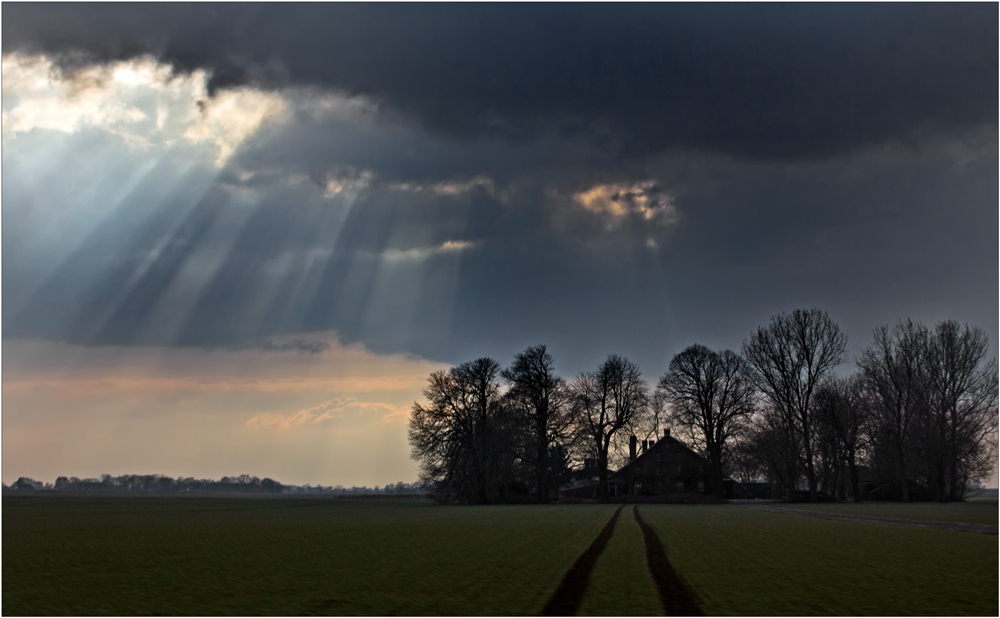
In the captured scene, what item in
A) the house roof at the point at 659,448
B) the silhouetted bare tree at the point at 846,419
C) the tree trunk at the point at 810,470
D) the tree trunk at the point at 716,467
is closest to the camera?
the tree trunk at the point at 810,470

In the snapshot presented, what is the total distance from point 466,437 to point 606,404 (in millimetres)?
15464

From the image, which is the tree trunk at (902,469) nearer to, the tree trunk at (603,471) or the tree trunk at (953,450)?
the tree trunk at (953,450)

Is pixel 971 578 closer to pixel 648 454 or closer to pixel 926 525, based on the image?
pixel 926 525

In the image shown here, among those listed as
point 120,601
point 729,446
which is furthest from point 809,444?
point 120,601

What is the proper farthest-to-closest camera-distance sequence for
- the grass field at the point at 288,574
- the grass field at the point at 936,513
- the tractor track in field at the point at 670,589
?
the grass field at the point at 936,513 → the grass field at the point at 288,574 → the tractor track in field at the point at 670,589

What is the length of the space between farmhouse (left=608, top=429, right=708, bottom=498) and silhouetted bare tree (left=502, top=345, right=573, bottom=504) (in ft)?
26.9

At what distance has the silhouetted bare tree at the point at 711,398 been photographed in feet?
205

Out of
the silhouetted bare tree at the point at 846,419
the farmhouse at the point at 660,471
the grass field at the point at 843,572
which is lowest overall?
the farmhouse at the point at 660,471

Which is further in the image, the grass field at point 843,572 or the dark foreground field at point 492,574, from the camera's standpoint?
the dark foreground field at point 492,574

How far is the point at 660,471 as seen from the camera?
74125 millimetres

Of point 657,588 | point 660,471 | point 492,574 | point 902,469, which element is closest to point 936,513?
point 902,469

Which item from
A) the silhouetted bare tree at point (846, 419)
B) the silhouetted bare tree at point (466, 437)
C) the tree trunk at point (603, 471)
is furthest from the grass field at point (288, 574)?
the silhouetted bare tree at point (846, 419)

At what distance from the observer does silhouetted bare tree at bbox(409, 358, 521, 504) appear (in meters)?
60.6

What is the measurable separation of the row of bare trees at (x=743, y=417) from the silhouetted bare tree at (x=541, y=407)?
4.6 inches
